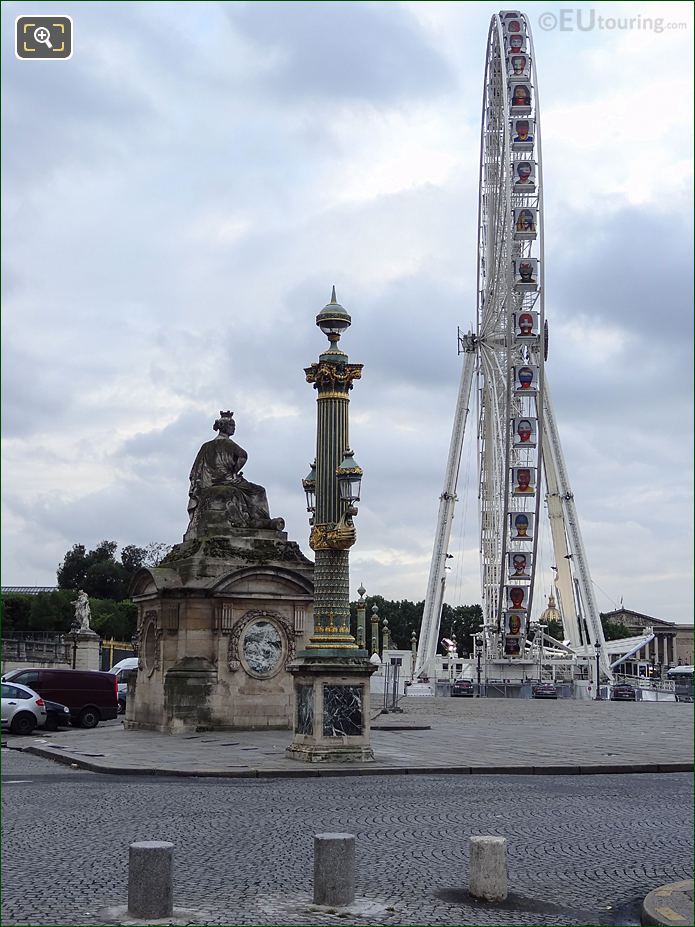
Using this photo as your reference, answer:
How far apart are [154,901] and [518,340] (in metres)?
57.1

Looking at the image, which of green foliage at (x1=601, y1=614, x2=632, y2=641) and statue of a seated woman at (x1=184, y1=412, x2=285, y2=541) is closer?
statue of a seated woman at (x1=184, y1=412, x2=285, y2=541)

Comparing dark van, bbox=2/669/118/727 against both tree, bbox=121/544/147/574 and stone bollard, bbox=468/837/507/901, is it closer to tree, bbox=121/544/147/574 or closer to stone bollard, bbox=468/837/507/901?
stone bollard, bbox=468/837/507/901

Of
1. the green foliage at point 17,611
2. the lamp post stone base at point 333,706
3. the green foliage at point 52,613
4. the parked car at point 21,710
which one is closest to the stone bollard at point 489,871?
the lamp post stone base at point 333,706

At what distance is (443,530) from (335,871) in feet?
197

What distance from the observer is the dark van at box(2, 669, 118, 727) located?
3128 centimetres

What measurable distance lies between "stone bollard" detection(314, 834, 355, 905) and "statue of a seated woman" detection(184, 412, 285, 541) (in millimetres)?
18712

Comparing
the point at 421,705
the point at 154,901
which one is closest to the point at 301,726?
the point at 154,901

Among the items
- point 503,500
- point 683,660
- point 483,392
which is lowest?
point 683,660

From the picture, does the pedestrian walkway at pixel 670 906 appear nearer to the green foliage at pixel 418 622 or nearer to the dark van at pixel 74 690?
the dark van at pixel 74 690

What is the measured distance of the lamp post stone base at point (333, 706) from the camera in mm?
18266

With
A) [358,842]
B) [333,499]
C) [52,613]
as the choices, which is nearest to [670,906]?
[358,842]

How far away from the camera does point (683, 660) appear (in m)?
159

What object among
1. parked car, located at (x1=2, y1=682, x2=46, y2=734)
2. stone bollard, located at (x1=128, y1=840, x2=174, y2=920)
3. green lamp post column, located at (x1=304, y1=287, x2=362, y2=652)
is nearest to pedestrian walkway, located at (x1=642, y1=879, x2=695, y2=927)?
stone bollard, located at (x1=128, y1=840, x2=174, y2=920)

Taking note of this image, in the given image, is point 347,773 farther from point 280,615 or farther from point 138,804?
point 280,615
